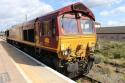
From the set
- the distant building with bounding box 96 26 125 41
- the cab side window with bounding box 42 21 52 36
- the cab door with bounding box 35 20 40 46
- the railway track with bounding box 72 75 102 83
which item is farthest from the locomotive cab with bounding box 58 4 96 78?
the distant building with bounding box 96 26 125 41

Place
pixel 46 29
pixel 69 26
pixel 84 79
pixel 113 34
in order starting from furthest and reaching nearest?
pixel 113 34, pixel 46 29, pixel 84 79, pixel 69 26

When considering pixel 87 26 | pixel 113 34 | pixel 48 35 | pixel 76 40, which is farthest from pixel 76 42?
pixel 113 34

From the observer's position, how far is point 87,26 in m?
12.5

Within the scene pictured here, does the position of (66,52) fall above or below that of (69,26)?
below

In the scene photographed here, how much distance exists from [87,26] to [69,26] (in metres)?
1.35

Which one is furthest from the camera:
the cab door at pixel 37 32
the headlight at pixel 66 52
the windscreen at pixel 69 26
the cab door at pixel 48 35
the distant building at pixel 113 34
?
the distant building at pixel 113 34

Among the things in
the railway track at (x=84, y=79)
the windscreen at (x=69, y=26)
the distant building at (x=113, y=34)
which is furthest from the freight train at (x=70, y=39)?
the distant building at (x=113, y=34)

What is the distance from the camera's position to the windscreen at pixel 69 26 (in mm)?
11307

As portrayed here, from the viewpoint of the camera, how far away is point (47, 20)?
12.5m

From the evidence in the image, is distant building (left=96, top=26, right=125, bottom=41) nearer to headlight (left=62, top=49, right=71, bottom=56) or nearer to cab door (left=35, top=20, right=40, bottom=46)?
cab door (left=35, top=20, right=40, bottom=46)

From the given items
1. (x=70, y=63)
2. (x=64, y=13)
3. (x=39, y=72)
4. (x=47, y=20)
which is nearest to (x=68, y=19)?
(x=64, y=13)

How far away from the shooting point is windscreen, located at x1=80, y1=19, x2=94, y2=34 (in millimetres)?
12234

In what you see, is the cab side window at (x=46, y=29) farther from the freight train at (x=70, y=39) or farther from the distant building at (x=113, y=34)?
the distant building at (x=113, y=34)

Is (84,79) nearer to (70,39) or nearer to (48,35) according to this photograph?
(70,39)
